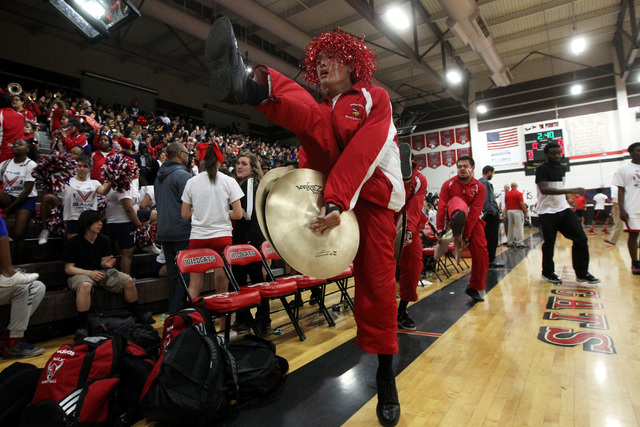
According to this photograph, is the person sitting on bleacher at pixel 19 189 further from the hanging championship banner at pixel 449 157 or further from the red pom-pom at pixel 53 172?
the hanging championship banner at pixel 449 157

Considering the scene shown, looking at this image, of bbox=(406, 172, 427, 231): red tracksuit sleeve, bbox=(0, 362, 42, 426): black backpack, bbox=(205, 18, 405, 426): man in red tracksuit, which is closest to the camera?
bbox=(205, 18, 405, 426): man in red tracksuit

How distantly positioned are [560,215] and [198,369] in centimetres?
437

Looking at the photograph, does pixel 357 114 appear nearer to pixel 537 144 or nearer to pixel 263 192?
pixel 263 192

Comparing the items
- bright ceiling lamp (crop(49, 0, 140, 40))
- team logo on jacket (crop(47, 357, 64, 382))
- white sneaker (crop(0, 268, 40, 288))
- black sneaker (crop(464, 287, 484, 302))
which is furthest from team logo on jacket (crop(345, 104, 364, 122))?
bright ceiling lamp (crop(49, 0, 140, 40))

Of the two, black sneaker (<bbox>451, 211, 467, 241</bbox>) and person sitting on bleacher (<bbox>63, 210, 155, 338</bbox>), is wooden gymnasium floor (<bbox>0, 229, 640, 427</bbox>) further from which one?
black sneaker (<bbox>451, 211, 467, 241</bbox>)

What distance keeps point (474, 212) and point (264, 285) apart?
2.30 metres

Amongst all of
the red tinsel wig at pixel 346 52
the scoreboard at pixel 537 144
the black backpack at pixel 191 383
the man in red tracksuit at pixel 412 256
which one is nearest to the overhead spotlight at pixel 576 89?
the scoreboard at pixel 537 144

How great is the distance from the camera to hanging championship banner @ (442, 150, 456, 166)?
17062 millimetres

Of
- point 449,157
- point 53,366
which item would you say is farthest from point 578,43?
point 53,366

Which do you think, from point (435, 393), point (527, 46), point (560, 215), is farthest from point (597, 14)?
point (435, 393)

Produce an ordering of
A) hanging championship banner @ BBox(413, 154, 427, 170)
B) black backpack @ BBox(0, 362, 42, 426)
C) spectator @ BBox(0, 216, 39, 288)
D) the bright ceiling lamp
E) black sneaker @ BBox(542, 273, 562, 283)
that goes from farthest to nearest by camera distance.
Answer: hanging championship banner @ BBox(413, 154, 427, 170) → the bright ceiling lamp → black sneaker @ BBox(542, 273, 562, 283) → spectator @ BBox(0, 216, 39, 288) → black backpack @ BBox(0, 362, 42, 426)

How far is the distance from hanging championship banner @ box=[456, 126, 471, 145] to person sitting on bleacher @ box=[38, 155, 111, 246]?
16.1m

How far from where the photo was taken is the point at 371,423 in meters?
1.63

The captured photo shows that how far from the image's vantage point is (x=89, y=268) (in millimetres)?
3277
